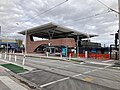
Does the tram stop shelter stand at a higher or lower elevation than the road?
higher

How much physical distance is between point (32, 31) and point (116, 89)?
72986 mm

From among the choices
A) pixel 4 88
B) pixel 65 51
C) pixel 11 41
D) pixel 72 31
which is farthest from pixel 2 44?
pixel 4 88

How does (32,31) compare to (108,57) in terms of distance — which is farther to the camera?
(32,31)

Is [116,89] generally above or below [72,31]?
below

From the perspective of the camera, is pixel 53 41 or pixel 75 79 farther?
pixel 53 41

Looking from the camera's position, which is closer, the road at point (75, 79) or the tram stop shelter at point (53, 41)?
the road at point (75, 79)

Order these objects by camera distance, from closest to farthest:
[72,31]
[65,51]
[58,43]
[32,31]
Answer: [65,51] → [58,43] → [72,31] → [32,31]

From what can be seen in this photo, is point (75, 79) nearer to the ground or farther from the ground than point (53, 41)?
nearer to the ground

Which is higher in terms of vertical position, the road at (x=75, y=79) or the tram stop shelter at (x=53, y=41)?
the tram stop shelter at (x=53, y=41)

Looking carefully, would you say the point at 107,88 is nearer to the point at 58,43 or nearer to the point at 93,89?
the point at 93,89

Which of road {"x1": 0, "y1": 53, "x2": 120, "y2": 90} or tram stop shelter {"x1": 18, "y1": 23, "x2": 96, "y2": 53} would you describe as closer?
road {"x1": 0, "y1": 53, "x2": 120, "y2": 90}

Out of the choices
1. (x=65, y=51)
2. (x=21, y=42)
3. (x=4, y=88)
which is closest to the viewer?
(x=4, y=88)

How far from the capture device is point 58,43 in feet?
206

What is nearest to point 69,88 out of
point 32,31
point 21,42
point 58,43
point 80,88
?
point 80,88
